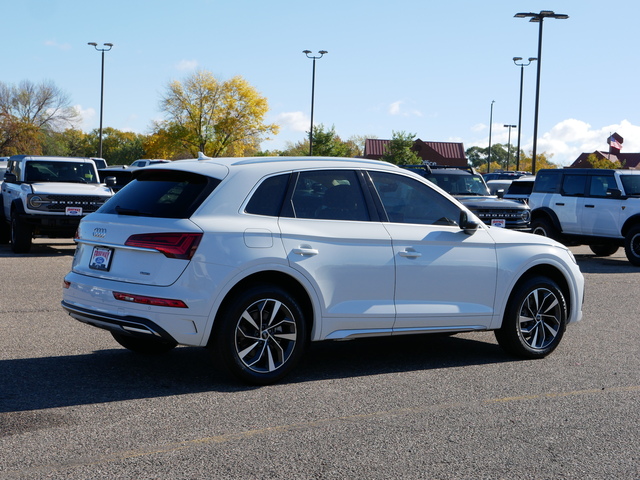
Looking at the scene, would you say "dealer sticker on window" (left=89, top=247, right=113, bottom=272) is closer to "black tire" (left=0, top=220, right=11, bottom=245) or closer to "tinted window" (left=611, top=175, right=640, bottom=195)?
"black tire" (left=0, top=220, right=11, bottom=245)

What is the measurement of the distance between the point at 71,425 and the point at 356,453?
5.78 feet

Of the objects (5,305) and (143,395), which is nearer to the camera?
(143,395)

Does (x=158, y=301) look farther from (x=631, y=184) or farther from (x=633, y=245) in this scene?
(x=631, y=184)

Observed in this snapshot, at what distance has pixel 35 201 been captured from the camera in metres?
16.4

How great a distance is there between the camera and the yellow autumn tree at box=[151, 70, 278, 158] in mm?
72438

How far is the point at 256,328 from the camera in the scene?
20.6ft

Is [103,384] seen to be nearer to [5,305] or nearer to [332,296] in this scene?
[332,296]

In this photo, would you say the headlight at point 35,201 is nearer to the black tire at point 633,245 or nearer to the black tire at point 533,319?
the black tire at point 533,319

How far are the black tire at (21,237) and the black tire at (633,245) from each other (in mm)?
11918

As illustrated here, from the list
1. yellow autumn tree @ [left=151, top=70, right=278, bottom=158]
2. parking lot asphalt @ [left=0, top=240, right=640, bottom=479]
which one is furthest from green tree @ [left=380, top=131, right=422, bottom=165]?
parking lot asphalt @ [left=0, top=240, right=640, bottom=479]

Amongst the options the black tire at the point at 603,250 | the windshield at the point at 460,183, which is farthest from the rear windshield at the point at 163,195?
the black tire at the point at 603,250

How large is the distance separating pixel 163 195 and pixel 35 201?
10.8m

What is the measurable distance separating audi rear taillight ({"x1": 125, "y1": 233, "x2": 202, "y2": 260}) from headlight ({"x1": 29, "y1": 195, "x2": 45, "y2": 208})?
1109 cm

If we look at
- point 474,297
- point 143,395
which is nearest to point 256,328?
point 143,395
